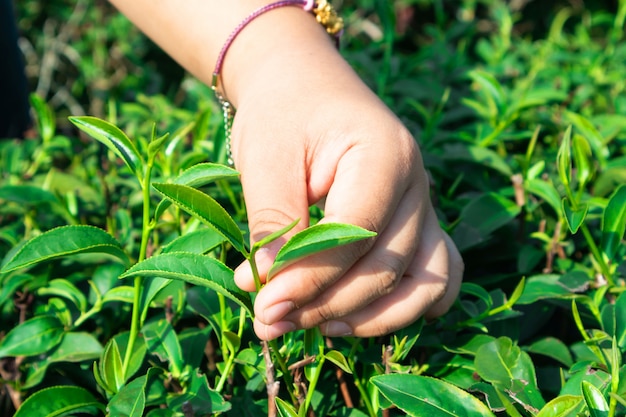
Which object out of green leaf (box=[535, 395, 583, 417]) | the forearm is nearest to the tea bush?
green leaf (box=[535, 395, 583, 417])

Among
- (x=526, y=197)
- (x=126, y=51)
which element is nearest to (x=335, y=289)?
(x=526, y=197)

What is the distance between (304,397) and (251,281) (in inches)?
7.0

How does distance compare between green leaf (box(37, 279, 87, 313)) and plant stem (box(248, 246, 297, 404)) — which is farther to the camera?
green leaf (box(37, 279, 87, 313))

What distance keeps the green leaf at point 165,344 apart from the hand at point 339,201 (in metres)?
0.19

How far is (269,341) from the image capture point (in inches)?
32.7

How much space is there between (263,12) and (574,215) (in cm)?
58

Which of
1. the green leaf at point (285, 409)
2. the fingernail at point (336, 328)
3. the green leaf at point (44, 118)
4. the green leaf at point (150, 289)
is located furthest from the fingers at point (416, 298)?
the green leaf at point (44, 118)

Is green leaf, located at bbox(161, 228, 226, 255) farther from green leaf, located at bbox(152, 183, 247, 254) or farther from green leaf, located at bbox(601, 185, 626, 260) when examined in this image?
green leaf, located at bbox(601, 185, 626, 260)

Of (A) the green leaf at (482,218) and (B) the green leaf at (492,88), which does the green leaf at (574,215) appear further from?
(B) the green leaf at (492,88)

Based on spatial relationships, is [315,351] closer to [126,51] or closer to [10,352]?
[10,352]

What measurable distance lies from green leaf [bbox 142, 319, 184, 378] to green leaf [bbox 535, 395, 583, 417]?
0.47 meters

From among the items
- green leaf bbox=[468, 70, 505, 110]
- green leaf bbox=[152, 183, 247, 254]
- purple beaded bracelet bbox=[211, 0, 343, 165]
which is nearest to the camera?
green leaf bbox=[152, 183, 247, 254]

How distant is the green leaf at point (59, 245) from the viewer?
0.81 m

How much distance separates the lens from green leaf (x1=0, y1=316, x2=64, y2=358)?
0.98 metres
